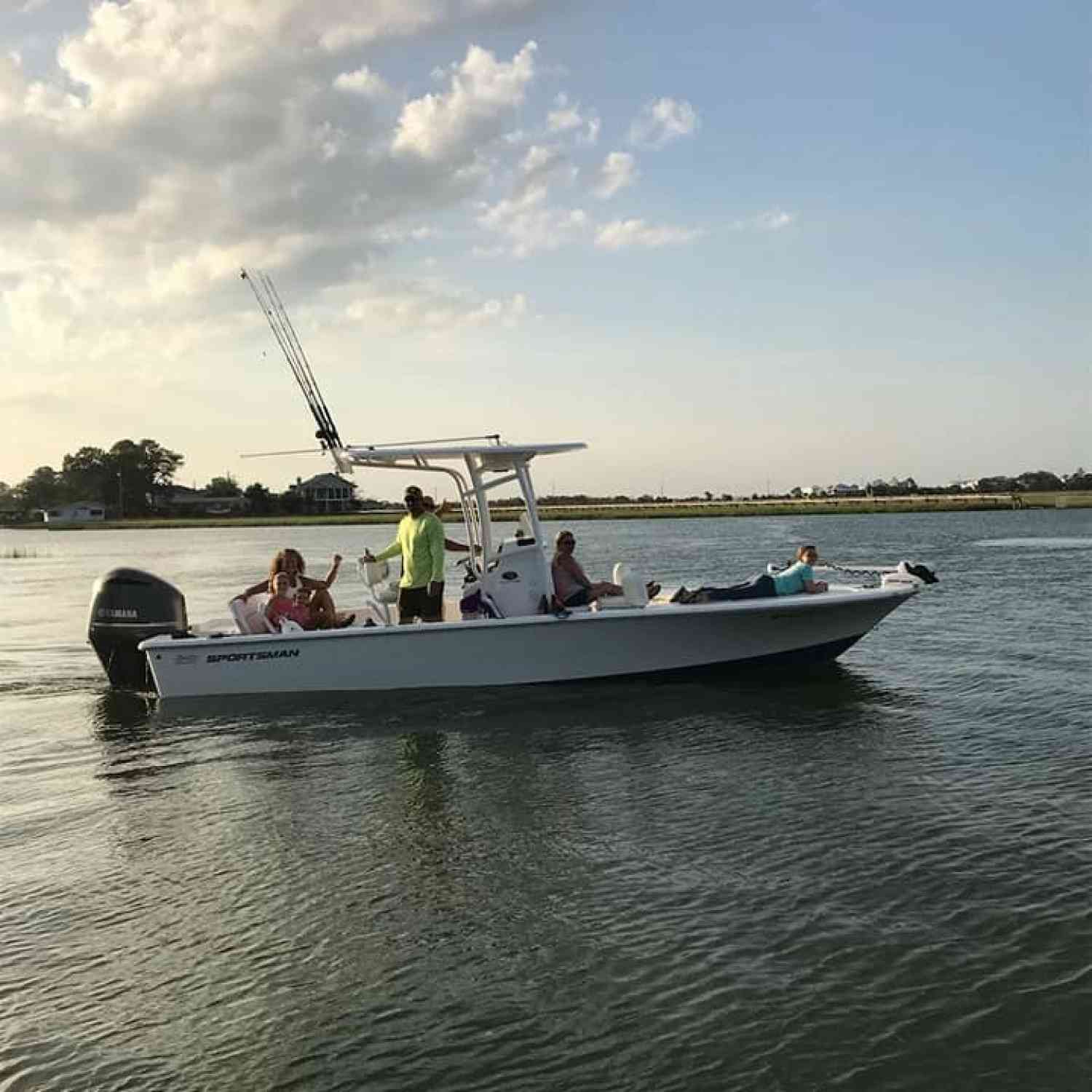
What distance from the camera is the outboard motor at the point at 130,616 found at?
1264cm

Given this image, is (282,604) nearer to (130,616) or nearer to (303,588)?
(303,588)

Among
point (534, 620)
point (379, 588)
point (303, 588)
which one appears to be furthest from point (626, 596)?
point (303, 588)

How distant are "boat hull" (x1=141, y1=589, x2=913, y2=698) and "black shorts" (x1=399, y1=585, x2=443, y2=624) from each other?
36 cm

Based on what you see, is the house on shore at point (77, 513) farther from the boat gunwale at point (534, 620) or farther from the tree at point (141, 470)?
the boat gunwale at point (534, 620)

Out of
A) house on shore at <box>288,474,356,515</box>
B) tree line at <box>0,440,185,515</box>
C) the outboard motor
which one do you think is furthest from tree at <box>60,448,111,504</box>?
the outboard motor

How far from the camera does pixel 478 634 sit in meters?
12.3

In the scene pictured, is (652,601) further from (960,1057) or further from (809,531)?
(809,531)

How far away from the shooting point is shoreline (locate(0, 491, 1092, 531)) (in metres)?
111

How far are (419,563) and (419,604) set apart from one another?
0.52 metres

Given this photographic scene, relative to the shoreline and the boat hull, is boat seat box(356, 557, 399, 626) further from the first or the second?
the shoreline

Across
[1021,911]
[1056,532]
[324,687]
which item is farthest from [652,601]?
[1056,532]

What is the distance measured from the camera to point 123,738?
1148 cm

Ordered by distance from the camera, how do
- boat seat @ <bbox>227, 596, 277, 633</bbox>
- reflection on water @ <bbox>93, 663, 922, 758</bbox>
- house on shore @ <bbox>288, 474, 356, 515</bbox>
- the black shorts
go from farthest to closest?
house on shore @ <bbox>288, 474, 356, 515</bbox> < boat seat @ <bbox>227, 596, 277, 633</bbox> < the black shorts < reflection on water @ <bbox>93, 663, 922, 758</bbox>

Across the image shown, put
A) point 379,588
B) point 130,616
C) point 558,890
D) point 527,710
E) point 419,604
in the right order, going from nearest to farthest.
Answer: point 558,890
point 527,710
point 419,604
point 130,616
point 379,588
